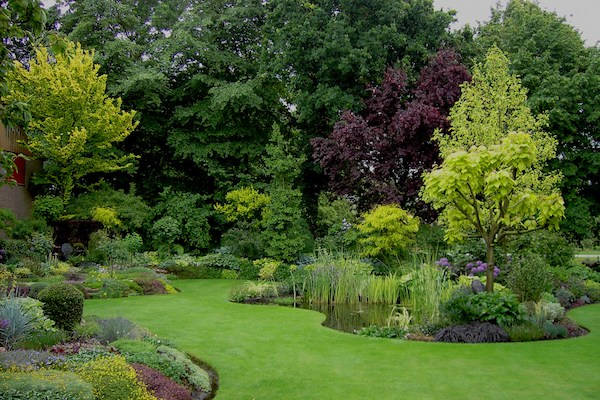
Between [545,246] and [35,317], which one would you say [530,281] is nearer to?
[545,246]

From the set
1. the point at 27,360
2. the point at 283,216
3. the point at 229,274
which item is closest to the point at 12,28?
the point at 27,360

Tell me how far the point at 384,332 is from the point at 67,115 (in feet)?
42.5

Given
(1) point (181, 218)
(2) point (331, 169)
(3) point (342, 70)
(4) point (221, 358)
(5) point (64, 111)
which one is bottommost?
(4) point (221, 358)

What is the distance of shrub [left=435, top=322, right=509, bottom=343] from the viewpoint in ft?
24.5

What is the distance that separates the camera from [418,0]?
55.2 ft

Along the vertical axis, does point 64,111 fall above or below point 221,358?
above

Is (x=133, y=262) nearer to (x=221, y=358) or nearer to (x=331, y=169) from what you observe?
(x=331, y=169)

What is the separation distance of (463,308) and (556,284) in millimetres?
4959

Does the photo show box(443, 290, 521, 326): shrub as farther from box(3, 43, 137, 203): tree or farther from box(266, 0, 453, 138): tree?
box(3, 43, 137, 203): tree

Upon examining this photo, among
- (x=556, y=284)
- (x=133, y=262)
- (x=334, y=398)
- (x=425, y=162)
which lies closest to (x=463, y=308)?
(x=334, y=398)

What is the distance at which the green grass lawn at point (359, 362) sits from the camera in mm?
5270

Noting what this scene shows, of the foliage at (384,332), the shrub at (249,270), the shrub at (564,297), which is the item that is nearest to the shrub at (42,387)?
the foliage at (384,332)

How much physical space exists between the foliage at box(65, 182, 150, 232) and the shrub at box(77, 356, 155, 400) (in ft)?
41.2

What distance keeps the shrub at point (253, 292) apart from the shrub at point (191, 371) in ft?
16.7
